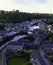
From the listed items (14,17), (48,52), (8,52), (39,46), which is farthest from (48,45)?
(14,17)

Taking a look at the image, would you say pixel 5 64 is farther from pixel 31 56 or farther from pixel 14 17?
pixel 14 17

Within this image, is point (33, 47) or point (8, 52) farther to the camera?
point (33, 47)

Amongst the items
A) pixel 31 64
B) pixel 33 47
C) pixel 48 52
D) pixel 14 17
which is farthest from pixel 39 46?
pixel 14 17

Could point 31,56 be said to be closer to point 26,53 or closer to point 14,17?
point 26,53

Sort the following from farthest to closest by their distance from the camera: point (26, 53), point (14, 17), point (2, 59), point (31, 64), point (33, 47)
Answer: point (14, 17)
point (33, 47)
point (26, 53)
point (2, 59)
point (31, 64)

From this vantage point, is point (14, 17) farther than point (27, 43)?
Yes

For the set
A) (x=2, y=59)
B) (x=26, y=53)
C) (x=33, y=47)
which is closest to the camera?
(x=2, y=59)
